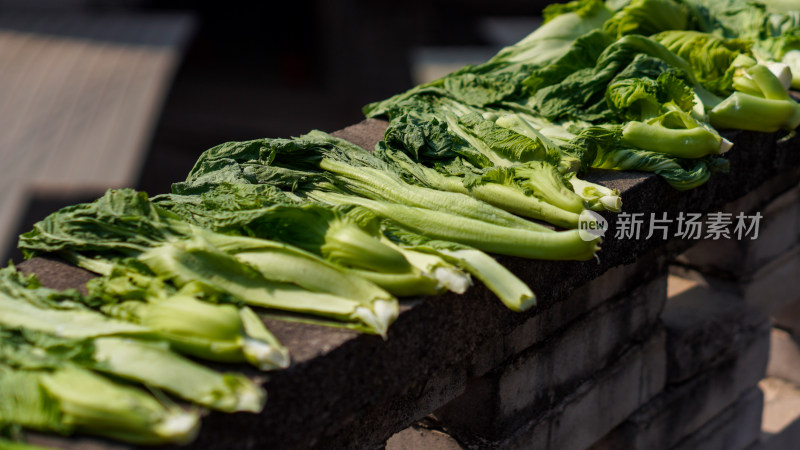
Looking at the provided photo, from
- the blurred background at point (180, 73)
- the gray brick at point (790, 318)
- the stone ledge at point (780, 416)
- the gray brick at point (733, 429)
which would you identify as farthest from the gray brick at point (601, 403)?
the blurred background at point (180, 73)

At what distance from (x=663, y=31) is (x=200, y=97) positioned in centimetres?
1069

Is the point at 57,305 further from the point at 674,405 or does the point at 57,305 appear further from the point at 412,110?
the point at 674,405

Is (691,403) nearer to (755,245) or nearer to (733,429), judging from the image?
(733,429)

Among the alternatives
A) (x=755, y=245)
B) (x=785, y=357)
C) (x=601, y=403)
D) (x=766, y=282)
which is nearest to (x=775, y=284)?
(x=766, y=282)

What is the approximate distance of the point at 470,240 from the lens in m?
2.19

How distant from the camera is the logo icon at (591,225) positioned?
2.29 meters

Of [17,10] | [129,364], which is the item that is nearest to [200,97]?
[17,10]

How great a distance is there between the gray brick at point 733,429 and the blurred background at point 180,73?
4.99 metres

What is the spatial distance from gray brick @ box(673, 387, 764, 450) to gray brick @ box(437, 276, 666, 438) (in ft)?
2.63

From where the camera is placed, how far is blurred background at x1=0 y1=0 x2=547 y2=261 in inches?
281

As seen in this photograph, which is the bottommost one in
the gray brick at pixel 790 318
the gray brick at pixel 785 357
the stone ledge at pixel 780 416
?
the stone ledge at pixel 780 416

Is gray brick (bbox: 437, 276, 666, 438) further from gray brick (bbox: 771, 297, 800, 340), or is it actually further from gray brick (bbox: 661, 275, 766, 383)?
gray brick (bbox: 771, 297, 800, 340)

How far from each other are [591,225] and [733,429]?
6.86ft

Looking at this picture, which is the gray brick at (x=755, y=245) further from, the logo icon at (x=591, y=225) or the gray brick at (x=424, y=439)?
the gray brick at (x=424, y=439)
